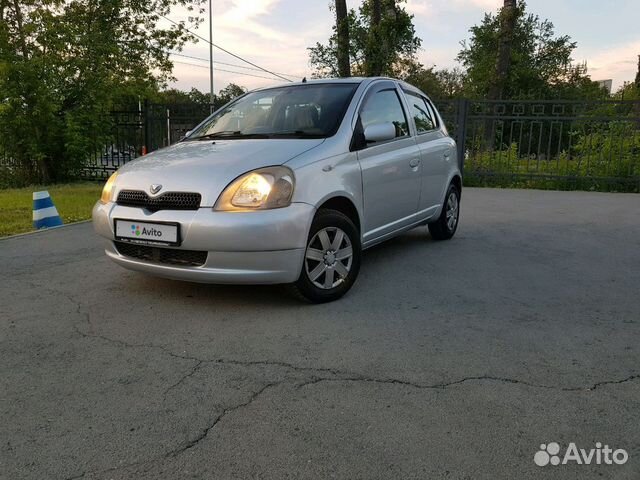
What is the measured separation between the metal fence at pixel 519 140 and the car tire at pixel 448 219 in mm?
5867

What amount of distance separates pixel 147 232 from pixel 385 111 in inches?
97.4

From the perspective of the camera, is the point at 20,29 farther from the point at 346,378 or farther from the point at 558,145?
the point at 558,145

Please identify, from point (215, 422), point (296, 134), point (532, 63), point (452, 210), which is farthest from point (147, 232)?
point (532, 63)

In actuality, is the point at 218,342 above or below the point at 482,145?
below

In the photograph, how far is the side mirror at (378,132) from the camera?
4457 millimetres

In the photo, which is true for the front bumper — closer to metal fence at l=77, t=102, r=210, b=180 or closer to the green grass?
the green grass

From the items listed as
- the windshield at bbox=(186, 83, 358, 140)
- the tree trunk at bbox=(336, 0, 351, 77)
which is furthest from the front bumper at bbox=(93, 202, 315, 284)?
the tree trunk at bbox=(336, 0, 351, 77)

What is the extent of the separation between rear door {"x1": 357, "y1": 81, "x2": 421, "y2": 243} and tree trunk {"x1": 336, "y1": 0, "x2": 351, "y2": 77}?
37.1 feet

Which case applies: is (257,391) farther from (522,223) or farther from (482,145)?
(482,145)

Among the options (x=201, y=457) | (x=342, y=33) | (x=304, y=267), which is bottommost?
(x=201, y=457)

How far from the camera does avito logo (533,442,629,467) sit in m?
2.19

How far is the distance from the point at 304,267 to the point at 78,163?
1046 cm

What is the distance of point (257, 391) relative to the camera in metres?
2.75

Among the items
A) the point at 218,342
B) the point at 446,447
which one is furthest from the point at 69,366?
the point at 446,447
